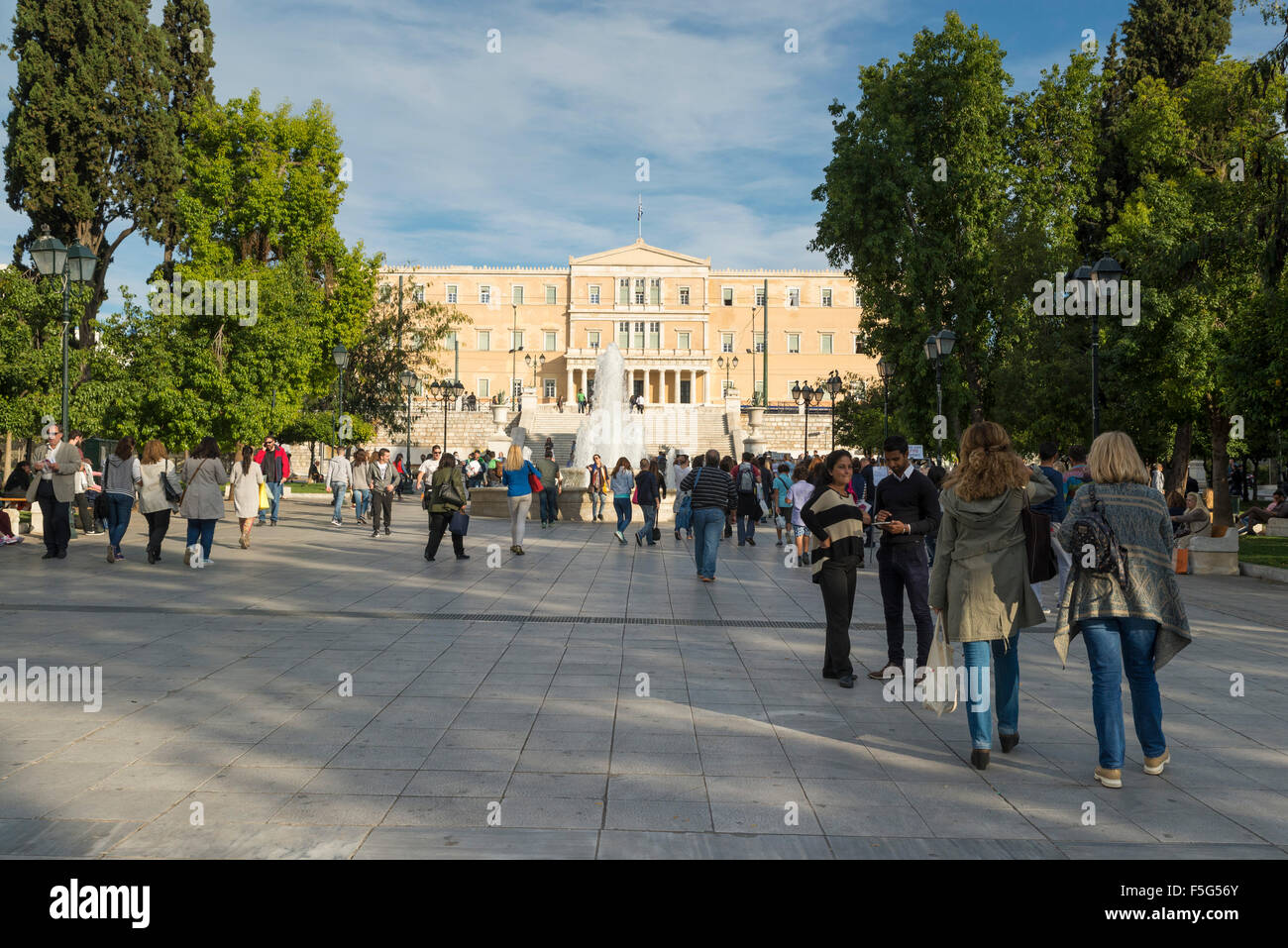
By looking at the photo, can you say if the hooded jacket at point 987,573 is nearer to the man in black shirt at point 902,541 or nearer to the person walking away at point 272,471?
the man in black shirt at point 902,541

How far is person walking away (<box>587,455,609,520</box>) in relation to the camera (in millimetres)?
24938

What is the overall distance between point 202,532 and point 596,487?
40.6 ft

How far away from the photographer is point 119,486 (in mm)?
14086

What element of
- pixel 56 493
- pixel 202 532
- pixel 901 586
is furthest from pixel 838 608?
pixel 56 493

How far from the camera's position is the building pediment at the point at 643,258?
307 feet

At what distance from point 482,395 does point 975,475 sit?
9013 cm

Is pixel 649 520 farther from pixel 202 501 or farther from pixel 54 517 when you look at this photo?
pixel 54 517

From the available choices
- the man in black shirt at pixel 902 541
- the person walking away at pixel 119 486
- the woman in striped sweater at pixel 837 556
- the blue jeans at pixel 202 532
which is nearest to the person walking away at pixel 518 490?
the blue jeans at pixel 202 532

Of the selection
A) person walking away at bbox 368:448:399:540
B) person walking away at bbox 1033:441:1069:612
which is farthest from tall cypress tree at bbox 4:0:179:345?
person walking away at bbox 1033:441:1069:612

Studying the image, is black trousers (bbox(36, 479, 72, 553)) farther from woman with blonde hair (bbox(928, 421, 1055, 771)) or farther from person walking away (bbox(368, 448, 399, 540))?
woman with blonde hair (bbox(928, 421, 1055, 771))

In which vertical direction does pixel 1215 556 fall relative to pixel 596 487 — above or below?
below

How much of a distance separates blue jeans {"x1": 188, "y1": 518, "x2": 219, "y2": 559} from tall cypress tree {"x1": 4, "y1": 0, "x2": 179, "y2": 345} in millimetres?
21368
